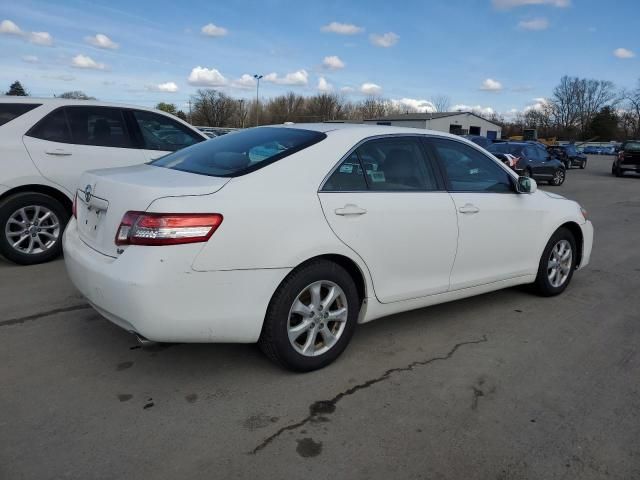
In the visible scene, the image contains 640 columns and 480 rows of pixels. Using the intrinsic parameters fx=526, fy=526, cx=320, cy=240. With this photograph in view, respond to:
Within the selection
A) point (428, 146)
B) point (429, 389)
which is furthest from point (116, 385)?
point (428, 146)

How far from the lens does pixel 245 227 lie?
2.91 metres

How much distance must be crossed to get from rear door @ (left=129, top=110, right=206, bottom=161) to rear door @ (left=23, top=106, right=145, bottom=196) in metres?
0.13

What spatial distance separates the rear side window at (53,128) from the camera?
571 cm

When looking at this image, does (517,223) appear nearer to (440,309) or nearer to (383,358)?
(440,309)

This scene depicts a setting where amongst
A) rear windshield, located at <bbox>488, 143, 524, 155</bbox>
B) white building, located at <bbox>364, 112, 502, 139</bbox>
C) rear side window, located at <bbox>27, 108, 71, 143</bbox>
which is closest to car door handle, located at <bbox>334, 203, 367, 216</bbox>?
rear side window, located at <bbox>27, 108, 71, 143</bbox>

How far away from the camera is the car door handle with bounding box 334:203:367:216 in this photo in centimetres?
328

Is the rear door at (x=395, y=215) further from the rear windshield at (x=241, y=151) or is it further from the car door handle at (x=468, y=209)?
the rear windshield at (x=241, y=151)

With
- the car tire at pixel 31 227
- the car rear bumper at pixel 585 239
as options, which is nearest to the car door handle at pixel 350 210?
the car rear bumper at pixel 585 239

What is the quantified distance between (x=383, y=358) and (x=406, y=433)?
920 millimetres

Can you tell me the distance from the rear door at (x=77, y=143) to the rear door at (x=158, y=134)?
13 centimetres

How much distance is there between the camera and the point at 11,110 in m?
5.60

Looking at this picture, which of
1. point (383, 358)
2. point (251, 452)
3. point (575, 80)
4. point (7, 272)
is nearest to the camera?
point (251, 452)

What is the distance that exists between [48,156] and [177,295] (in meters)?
3.86

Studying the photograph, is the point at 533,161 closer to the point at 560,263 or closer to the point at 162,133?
the point at 560,263
